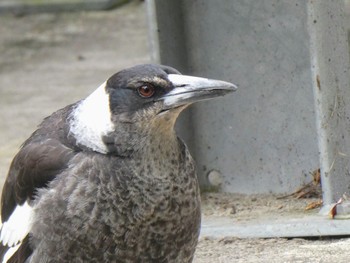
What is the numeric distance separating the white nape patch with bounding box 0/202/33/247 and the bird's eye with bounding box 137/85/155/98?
60 centimetres

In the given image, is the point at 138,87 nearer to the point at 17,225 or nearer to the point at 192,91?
the point at 192,91

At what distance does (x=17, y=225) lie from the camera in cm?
427

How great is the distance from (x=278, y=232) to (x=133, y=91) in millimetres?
1395

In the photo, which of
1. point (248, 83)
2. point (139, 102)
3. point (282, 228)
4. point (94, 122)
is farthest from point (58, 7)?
point (139, 102)

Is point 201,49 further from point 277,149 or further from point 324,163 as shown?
point 324,163

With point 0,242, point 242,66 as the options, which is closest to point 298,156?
point 242,66

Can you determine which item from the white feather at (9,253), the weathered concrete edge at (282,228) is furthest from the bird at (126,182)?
the weathered concrete edge at (282,228)

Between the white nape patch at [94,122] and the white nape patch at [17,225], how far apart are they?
0.33m

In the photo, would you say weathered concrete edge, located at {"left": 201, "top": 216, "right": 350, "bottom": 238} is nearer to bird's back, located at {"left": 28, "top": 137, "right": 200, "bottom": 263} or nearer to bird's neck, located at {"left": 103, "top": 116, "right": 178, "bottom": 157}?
bird's back, located at {"left": 28, "top": 137, "right": 200, "bottom": 263}

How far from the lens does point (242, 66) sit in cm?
584

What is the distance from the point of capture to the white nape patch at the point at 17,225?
418cm

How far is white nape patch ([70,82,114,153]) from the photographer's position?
4.05 m

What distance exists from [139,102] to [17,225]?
2.34ft

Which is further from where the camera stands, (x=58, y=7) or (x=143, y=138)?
(x=58, y=7)
